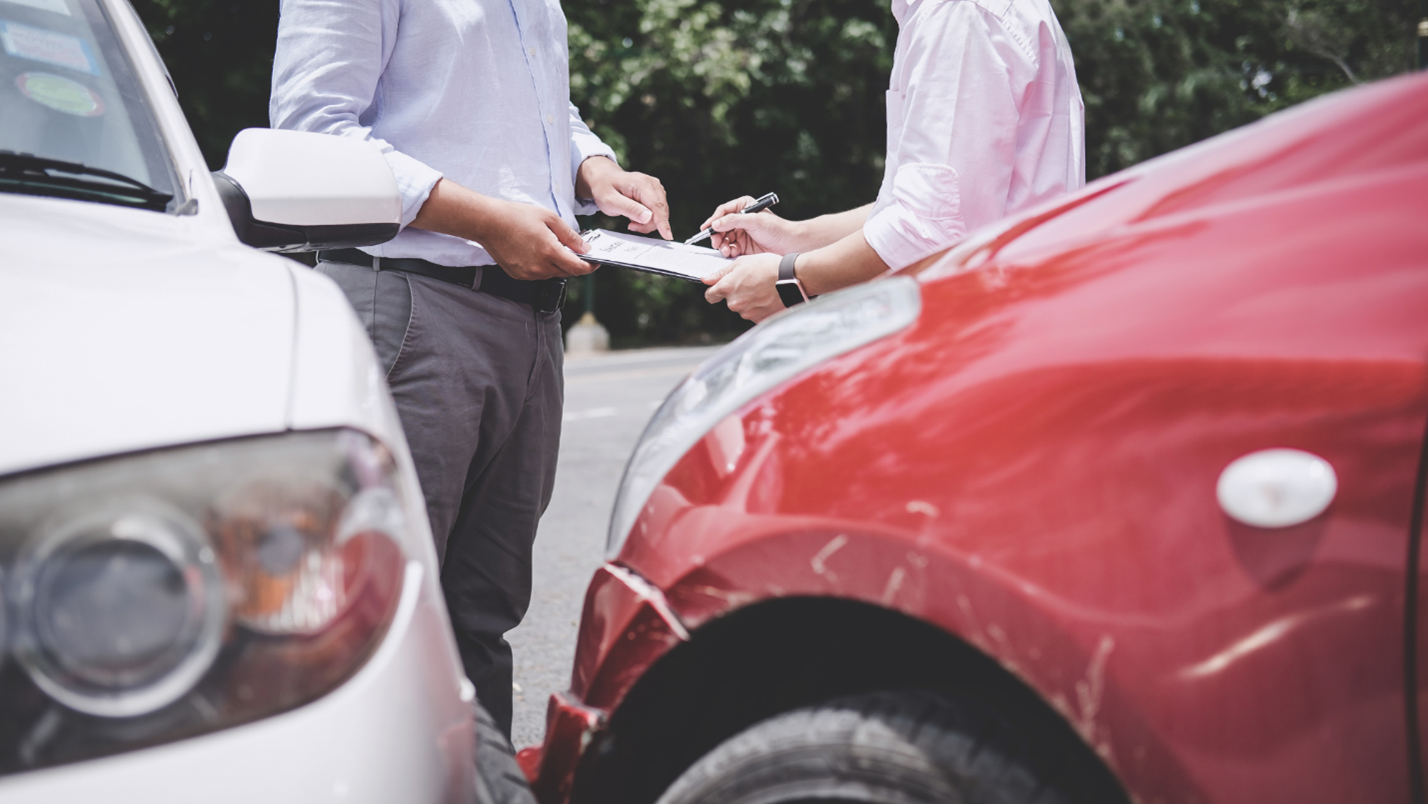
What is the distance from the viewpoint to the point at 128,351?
0.93 metres

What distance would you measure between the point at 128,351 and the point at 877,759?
31.2 inches

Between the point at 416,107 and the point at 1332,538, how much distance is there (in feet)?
5.73

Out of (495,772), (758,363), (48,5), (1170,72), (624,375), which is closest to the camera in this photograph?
(495,772)

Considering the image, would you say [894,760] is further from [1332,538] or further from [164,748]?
[164,748]

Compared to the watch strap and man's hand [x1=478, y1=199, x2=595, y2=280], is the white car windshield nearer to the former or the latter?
man's hand [x1=478, y1=199, x2=595, y2=280]

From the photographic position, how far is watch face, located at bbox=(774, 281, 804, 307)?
2.08m

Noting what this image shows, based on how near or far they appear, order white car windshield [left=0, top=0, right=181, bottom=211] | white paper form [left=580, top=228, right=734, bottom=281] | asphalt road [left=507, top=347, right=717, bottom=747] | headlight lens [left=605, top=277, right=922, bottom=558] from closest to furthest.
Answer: headlight lens [left=605, top=277, right=922, bottom=558], white car windshield [left=0, top=0, right=181, bottom=211], white paper form [left=580, top=228, right=734, bottom=281], asphalt road [left=507, top=347, right=717, bottom=747]

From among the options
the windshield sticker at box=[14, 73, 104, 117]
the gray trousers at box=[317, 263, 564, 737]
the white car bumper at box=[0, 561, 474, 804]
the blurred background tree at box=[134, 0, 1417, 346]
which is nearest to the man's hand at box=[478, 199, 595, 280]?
the gray trousers at box=[317, 263, 564, 737]

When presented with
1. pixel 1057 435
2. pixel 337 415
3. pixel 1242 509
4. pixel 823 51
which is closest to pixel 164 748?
pixel 337 415

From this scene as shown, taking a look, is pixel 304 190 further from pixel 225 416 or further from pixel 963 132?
pixel 963 132

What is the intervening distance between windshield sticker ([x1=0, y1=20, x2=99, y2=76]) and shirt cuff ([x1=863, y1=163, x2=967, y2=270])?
128 cm

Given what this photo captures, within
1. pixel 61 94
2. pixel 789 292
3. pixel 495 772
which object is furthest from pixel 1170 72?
pixel 495 772

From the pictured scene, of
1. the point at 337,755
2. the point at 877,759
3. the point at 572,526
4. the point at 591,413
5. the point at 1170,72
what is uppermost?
the point at 337,755

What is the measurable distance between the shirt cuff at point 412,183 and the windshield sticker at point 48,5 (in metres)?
0.52
